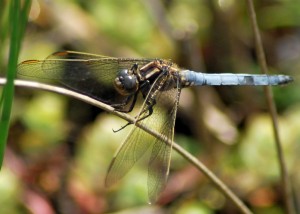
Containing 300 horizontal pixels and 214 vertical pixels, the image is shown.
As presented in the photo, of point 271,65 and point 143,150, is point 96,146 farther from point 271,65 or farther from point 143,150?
point 271,65

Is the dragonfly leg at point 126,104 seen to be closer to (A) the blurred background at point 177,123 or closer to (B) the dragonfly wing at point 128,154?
(B) the dragonfly wing at point 128,154

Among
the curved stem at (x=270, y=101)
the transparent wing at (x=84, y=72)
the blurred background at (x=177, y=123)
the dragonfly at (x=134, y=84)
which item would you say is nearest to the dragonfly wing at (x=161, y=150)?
the dragonfly at (x=134, y=84)

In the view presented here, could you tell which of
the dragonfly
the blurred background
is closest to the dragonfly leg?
the dragonfly

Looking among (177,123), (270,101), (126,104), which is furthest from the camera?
(177,123)

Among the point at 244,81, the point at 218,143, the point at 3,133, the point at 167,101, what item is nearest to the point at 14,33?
the point at 3,133

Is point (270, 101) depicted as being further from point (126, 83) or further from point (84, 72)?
point (84, 72)

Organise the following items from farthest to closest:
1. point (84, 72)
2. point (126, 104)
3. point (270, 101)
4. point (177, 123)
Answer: point (177, 123), point (84, 72), point (126, 104), point (270, 101)

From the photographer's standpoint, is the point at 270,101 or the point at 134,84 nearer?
the point at 270,101

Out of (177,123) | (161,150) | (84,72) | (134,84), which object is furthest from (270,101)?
(177,123)
